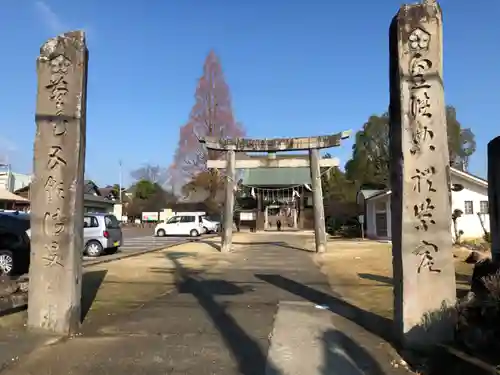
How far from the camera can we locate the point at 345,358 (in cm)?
511

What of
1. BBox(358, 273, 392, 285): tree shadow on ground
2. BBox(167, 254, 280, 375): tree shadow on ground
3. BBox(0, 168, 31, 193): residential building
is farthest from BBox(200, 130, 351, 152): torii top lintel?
BBox(0, 168, 31, 193): residential building

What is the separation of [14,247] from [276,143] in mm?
11074

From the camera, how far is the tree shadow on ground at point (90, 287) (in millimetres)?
7533

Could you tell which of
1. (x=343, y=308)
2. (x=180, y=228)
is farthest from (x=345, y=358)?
(x=180, y=228)

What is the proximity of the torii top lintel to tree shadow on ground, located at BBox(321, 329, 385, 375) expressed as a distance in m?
13.7

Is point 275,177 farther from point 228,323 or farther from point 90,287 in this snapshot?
point 228,323

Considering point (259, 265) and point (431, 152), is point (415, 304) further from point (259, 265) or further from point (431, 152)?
point (259, 265)

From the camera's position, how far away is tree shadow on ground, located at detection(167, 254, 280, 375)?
484 cm

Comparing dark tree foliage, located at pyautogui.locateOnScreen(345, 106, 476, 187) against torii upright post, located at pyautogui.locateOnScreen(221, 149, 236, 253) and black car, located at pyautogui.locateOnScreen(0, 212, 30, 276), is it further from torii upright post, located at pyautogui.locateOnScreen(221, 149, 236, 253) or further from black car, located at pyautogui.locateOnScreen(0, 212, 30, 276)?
black car, located at pyautogui.locateOnScreen(0, 212, 30, 276)

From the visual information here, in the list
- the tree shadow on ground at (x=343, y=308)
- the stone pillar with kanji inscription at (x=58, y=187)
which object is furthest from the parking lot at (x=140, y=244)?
the stone pillar with kanji inscription at (x=58, y=187)

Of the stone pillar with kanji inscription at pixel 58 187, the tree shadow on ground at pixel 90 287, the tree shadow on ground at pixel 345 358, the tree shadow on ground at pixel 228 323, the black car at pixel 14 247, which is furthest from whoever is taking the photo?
the black car at pixel 14 247

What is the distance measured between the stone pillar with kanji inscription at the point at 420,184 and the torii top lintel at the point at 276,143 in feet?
43.2

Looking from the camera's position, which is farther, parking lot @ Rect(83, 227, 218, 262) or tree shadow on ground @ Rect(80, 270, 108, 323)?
parking lot @ Rect(83, 227, 218, 262)

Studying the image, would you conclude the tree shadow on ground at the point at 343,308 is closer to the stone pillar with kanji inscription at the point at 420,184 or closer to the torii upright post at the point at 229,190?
the stone pillar with kanji inscription at the point at 420,184
